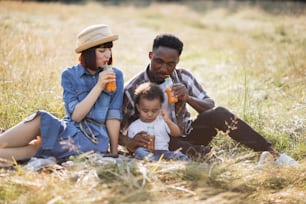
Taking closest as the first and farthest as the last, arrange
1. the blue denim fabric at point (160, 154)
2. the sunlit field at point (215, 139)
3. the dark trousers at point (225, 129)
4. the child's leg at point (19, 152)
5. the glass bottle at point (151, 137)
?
the sunlit field at point (215, 139) → the child's leg at point (19, 152) → the blue denim fabric at point (160, 154) → the glass bottle at point (151, 137) → the dark trousers at point (225, 129)

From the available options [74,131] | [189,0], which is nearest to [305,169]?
[74,131]

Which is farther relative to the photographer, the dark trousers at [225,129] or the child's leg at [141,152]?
the dark trousers at [225,129]

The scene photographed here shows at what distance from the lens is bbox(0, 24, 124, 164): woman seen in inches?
160

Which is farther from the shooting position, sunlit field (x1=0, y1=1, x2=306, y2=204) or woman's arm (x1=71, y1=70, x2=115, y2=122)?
woman's arm (x1=71, y1=70, x2=115, y2=122)

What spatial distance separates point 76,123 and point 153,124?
60 centimetres

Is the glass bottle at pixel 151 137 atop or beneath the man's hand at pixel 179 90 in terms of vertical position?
beneath

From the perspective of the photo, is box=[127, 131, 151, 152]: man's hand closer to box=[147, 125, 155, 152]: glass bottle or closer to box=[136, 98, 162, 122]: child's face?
box=[147, 125, 155, 152]: glass bottle

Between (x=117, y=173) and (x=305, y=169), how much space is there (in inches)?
54.1

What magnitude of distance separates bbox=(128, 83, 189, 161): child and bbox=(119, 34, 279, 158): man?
0.26 ft

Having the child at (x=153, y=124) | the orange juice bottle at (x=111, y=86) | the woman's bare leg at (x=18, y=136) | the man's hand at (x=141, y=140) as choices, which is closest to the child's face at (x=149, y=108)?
the child at (x=153, y=124)

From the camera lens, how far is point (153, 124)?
4.32 meters

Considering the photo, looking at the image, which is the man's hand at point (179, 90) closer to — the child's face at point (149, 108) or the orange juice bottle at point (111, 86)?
the child's face at point (149, 108)

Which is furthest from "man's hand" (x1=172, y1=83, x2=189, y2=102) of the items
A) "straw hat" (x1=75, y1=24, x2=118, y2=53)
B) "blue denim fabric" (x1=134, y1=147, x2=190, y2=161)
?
"straw hat" (x1=75, y1=24, x2=118, y2=53)

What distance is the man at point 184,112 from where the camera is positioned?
14.1ft
